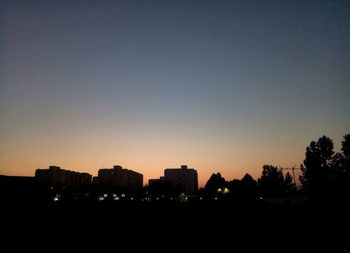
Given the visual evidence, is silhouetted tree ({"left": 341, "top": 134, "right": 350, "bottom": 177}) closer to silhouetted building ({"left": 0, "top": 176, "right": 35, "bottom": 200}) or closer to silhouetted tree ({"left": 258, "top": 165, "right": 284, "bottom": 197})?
silhouetted tree ({"left": 258, "top": 165, "right": 284, "bottom": 197})

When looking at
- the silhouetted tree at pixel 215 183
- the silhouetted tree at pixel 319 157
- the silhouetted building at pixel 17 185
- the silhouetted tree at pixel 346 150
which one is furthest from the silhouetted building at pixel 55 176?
the silhouetted tree at pixel 346 150

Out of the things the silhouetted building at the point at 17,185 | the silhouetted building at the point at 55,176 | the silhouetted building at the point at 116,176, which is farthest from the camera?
the silhouetted building at the point at 116,176

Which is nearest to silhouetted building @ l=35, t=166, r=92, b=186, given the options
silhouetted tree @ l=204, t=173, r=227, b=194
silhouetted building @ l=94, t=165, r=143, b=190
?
silhouetted building @ l=94, t=165, r=143, b=190

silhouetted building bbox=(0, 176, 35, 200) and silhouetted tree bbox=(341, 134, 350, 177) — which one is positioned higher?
silhouetted tree bbox=(341, 134, 350, 177)

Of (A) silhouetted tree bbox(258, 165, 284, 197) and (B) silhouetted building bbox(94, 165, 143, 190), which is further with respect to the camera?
(B) silhouetted building bbox(94, 165, 143, 190)

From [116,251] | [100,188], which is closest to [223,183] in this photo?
[100,188]

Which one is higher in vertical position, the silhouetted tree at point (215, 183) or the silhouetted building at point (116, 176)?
the silhouetted building at point (116, 176)

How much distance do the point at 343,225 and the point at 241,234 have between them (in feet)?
21.1

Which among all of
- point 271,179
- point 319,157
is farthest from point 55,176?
point 319,157

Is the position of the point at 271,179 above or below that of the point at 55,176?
below

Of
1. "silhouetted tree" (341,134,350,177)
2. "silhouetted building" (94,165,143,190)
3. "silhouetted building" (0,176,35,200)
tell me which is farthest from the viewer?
"silhouetted building" (94,165,143,190)

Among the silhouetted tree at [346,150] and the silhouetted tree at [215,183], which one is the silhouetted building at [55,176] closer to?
the silhouetted tree at [215,183]

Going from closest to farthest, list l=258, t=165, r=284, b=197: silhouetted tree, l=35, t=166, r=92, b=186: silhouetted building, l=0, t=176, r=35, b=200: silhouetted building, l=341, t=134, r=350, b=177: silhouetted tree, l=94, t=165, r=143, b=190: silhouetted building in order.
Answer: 1. l=0, t=176, r=35, b=200: silhouetted building
2. l=341, t=134, r=350, b=177: silhouetted tree
3. l=258, t=165, r=284, b=197: silhouetted tree
4. l=35, t=166, r=92, b=186: silhouetted building
5. l=94, t=165, r=143, b=190: silhouetted building

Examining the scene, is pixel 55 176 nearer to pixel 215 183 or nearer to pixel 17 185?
pixel 215 183
